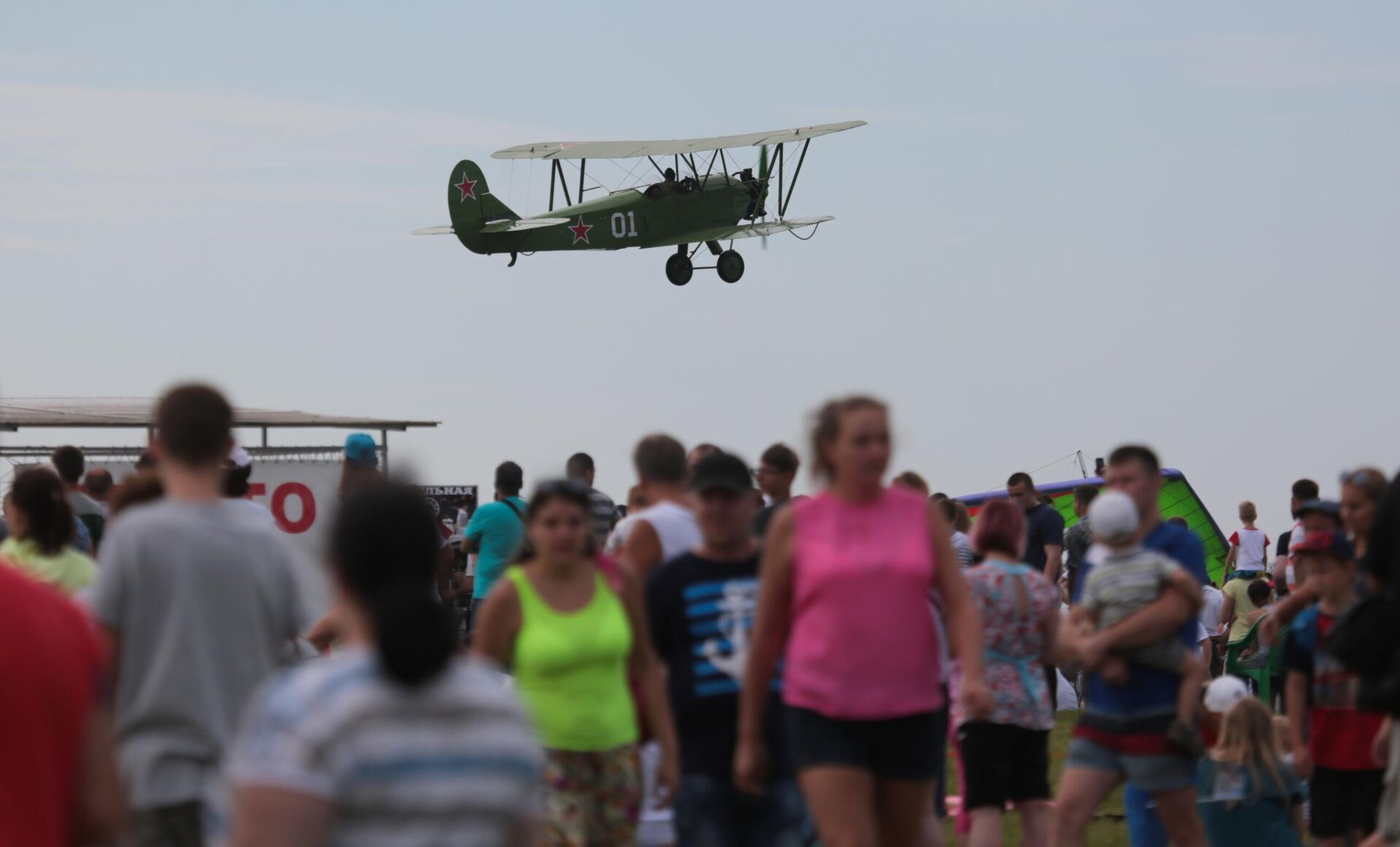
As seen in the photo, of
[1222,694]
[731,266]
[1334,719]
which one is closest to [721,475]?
[1334,719]

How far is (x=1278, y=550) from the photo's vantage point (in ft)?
46.6

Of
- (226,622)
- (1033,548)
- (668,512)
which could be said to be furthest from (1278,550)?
(226,622)

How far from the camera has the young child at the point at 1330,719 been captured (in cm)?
660

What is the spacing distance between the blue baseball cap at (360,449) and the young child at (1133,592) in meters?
3.73

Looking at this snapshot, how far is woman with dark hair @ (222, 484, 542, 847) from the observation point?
252 centimetres

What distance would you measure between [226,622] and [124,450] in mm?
13356

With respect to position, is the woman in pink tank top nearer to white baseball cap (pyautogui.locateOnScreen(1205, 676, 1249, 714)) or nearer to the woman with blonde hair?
the woman with blonde hair

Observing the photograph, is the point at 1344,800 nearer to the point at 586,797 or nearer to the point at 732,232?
the point at 586,797

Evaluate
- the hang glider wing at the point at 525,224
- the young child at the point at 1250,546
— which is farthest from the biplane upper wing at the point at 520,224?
the young child at the point at 1250,546

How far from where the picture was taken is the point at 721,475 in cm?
550

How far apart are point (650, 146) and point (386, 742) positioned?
39206 millimetres

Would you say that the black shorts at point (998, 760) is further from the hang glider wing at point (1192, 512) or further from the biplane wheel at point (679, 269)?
the biplane wheel at point (679, 269)

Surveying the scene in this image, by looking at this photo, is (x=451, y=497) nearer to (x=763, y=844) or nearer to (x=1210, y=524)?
(x=1210, y=524)

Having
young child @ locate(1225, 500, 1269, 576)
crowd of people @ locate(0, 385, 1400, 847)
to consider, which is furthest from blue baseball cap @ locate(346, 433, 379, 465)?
young child @ locate(1225, 500, 1269, 576)
